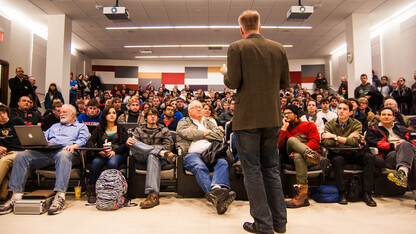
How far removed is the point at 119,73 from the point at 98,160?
38.0ft

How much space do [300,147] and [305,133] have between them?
0.33 meters

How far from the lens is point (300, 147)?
9.11 ft

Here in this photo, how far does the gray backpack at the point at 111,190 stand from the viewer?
259cm

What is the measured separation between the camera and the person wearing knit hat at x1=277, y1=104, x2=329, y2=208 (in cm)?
266

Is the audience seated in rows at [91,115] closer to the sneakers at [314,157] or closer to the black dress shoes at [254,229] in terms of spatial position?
the black dress shoes at [254,229]

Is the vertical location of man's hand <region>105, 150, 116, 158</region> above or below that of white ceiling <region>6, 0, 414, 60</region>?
below

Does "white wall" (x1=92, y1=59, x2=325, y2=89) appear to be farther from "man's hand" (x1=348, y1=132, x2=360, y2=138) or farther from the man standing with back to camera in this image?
the man standing with back to camera

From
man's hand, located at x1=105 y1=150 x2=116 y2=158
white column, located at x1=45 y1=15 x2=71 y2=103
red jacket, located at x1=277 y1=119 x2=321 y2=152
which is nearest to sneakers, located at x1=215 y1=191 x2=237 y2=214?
red jacket, located at x1=277 y1=119 x2=321 y2=152

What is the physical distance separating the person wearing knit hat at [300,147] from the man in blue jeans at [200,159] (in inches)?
28.7

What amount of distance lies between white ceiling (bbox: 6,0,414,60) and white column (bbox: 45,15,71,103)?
313 millimetres

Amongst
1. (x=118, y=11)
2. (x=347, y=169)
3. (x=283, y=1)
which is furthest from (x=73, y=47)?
(x=347, y=169)

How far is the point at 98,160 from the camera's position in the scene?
9.65 ft

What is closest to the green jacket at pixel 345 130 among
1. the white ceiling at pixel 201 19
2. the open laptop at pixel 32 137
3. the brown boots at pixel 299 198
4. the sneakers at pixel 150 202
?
the brown boots at pixel 299 198

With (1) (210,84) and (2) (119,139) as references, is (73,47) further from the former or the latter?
(2) (119,139)
